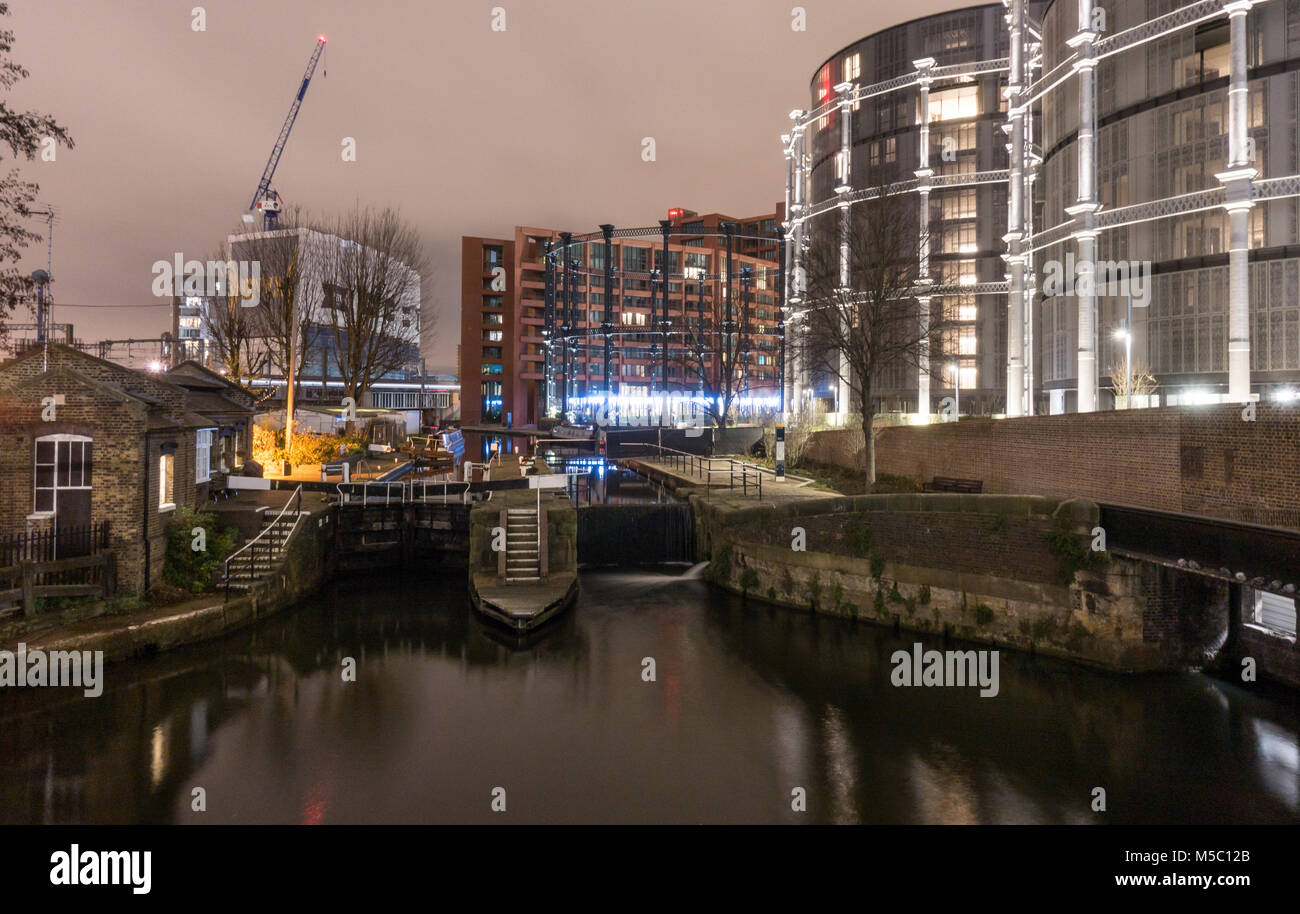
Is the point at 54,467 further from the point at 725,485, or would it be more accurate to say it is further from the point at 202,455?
the point at 725,485

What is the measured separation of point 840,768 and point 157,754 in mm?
11370

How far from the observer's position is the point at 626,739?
46.5 ft

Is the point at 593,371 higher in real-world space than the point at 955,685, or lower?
higher

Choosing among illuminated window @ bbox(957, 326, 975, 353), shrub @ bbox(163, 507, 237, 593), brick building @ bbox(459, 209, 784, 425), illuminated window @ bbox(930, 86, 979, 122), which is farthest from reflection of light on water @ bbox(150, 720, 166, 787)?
brick building @ bbox(459, 209, 784, 425)

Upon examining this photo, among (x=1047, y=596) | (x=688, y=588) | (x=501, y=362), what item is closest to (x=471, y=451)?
(x=501, y=362)

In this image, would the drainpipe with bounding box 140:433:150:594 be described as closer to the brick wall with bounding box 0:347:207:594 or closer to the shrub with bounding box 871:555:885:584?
the brick wall with bounding box 0:347:207:594

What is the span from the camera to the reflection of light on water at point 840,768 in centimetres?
1145

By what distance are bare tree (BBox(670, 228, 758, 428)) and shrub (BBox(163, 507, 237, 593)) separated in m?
38.2

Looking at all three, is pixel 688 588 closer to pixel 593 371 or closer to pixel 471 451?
pixel 471 451

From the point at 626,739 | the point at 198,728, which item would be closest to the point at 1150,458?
the point at 626,739

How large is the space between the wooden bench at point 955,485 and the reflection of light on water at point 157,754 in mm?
20937
